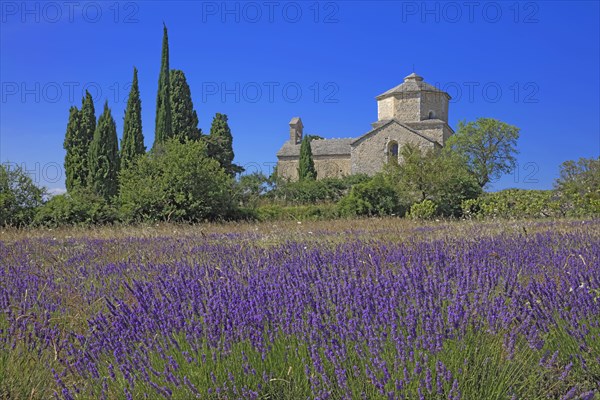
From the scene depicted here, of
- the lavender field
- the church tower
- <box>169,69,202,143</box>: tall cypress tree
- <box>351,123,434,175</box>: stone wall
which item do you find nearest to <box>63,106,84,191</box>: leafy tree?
<box>169,69,202,143</box>: tall cypress tree

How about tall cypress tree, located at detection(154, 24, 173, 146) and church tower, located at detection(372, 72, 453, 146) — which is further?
church tower, located at detection(372, 72, 453, 146)

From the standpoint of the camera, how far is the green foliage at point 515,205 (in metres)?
14.8

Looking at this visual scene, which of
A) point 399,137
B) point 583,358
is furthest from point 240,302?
point 399,137

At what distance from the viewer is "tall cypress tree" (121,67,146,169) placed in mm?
26094

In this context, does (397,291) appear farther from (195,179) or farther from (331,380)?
(195,179)

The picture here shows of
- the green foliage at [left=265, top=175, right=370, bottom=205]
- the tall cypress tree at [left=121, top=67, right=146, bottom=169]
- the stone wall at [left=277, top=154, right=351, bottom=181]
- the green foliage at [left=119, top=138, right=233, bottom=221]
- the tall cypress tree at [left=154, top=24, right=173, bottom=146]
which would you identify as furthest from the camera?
the stone wall at [left=277, top=154, right=351, bottom=181]

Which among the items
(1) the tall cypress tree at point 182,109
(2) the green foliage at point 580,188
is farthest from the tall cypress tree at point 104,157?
(2) the green foliage at point 580,188

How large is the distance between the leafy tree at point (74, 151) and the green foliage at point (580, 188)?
2001cm

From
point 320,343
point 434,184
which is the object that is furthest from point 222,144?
point 320,343

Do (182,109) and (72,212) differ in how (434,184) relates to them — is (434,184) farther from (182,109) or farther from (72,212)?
(182,109)

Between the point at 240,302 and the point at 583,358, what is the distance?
1.49 metres

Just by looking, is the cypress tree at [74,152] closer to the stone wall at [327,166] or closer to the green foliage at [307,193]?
the green foliage at [307,193]

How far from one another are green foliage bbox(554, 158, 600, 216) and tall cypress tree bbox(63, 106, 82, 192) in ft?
65.9

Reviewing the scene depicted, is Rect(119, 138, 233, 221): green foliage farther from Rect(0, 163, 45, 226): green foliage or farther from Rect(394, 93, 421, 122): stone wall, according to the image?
Rect(394, 93, 421, 122): stone wall
